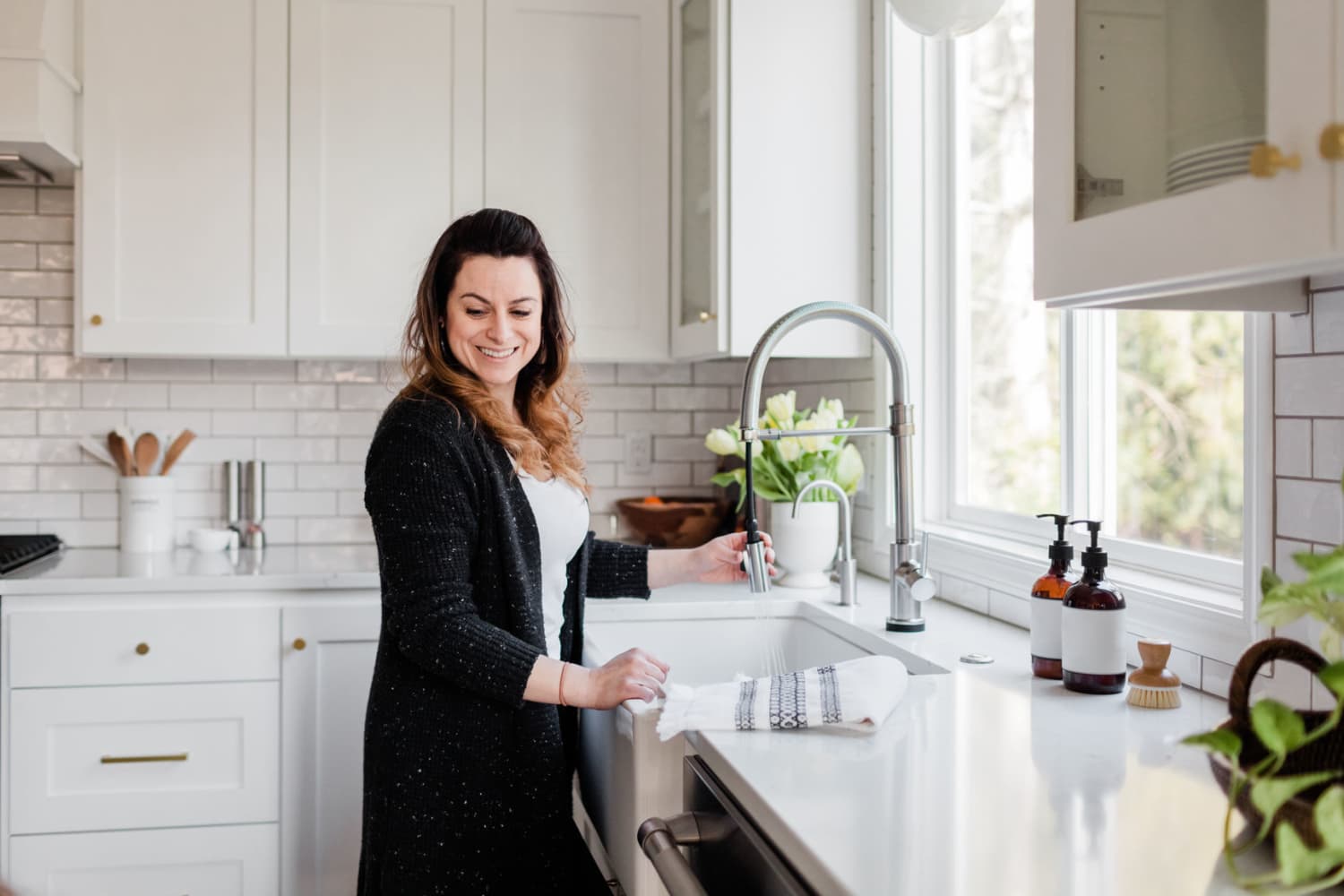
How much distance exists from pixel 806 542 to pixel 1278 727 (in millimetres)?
1735

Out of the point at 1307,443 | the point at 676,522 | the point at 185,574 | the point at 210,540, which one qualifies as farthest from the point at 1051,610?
the point at 210,540

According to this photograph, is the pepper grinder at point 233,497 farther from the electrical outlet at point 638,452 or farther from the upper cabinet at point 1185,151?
the upper cabinet at point 1185,151

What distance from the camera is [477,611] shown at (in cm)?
160

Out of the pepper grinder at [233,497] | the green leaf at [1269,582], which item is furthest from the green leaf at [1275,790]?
the pepper grinder at [233,497]

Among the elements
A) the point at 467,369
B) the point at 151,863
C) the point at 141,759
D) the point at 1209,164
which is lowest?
the point at 151,863

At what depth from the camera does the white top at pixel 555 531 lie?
1741 mm

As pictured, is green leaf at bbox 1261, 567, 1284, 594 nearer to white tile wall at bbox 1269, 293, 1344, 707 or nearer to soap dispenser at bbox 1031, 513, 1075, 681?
white tile wall at bbox 1269, 293, 1344, 707

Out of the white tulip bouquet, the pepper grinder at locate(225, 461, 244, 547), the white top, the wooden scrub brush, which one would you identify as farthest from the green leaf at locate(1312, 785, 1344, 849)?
the pepper grinder at locate(225, 461, 244, 547)

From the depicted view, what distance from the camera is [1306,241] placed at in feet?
2.83

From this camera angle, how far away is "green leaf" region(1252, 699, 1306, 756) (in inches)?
27.8

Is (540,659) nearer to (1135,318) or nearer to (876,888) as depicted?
(876,888)

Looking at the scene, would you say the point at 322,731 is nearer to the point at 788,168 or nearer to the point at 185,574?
the point at 185,574

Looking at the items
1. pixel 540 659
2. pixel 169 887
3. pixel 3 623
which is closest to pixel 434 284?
pixel 540 659

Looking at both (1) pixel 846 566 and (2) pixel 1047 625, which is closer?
(2) pixel 1047 625
